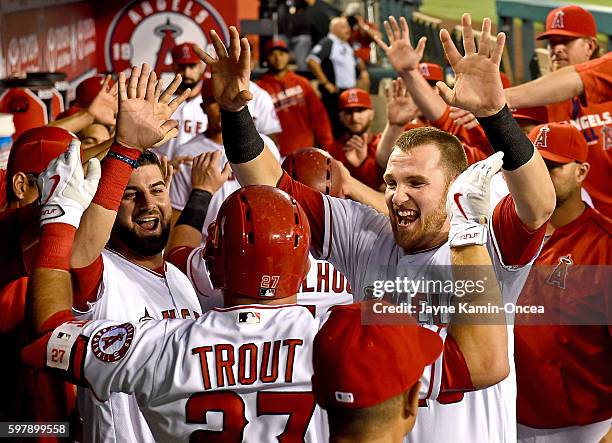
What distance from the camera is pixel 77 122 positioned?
5246mm

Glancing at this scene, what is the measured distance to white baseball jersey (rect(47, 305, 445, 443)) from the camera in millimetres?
2229

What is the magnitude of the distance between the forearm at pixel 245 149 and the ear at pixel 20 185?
111 cm

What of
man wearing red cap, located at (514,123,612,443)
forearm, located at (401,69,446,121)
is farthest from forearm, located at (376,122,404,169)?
man wearing red cap, located at (514,123,612,443)

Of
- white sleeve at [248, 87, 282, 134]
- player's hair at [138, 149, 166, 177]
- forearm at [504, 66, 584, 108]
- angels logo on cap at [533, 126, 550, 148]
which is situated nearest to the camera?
player's hair at [138, 149, 166, 177]

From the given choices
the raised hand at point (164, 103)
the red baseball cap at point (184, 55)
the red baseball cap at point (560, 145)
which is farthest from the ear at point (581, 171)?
the red baseball cap at point (184, 55)

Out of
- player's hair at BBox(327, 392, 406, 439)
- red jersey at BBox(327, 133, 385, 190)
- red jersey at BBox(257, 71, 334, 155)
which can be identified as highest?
player's hair at BBox(327, 392, 406, 439)

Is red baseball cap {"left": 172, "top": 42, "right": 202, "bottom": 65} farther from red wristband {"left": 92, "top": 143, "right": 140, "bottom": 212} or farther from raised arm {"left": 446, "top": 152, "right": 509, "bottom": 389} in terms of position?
raised arm {"left": 446, "top": 152, "right": 509, "bottom": 389}

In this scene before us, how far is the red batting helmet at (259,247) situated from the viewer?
227 cm

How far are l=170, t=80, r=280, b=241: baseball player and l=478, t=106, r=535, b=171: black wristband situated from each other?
2.46 metres

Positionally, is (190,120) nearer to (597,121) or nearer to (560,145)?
(597,121)

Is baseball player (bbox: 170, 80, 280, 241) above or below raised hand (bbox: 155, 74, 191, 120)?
below

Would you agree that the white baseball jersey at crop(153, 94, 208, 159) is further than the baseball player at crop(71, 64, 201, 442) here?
Yes

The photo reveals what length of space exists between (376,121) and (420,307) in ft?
22.3

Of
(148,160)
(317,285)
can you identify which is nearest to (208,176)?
(148,160)
